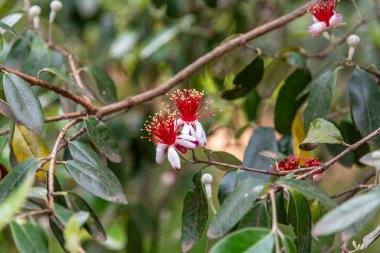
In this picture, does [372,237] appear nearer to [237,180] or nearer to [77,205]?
[237,180]

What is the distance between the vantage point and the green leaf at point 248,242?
2.06ft

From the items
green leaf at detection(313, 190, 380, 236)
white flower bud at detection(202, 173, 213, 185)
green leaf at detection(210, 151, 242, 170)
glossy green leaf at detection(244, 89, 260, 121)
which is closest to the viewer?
green leaf at detection(313, 190, 380, 236)

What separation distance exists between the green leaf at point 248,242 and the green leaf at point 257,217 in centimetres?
7

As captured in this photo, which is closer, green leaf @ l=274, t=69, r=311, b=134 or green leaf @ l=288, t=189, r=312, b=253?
green leaf @ l=288, t=189, r=312, b=253

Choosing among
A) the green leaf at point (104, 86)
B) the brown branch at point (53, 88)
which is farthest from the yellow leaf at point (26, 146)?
the green leaf at point (104, 86)

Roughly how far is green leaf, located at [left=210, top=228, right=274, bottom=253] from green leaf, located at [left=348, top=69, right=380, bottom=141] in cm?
38

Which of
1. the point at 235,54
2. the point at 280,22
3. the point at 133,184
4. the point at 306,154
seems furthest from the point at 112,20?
the point at 306,154

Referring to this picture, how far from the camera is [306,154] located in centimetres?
107

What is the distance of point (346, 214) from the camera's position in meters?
0.61

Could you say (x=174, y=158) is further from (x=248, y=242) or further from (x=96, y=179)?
(x=248, y=242)

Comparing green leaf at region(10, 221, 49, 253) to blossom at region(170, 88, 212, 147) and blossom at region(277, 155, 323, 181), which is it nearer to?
blossom at region(170, 88, 212, 147)

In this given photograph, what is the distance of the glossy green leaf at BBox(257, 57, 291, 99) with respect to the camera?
1205mm

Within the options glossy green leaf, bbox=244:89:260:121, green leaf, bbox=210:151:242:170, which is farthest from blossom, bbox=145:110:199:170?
glossy green leaf, bbox=244:89:260:121

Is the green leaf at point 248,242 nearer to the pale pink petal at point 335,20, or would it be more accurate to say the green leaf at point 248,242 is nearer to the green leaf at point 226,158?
the green leaf at point 226,158
